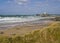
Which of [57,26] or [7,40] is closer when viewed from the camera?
[7,40]

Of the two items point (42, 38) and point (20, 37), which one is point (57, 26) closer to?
point (42, 38)

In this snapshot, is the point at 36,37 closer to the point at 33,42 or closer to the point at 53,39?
the point at 33,42

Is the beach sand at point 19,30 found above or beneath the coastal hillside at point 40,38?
beneath

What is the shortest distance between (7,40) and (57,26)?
1.33m

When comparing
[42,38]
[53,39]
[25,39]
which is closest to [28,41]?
[25,39]

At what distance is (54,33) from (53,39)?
15 centimetres

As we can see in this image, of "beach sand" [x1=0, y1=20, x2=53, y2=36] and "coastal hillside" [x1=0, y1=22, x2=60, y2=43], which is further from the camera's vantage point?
"beach sand" [x1=0, y1=20, x2=53, y2=36]

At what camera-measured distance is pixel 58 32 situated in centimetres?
405

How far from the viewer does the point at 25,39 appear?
A: 13.2 feet

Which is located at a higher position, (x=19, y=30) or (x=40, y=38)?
(x=40, y=38)

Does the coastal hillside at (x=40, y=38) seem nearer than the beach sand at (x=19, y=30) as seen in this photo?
Yes

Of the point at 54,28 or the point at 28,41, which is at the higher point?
the point at 54,28

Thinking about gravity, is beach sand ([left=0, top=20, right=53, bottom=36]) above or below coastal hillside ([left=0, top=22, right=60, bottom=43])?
below

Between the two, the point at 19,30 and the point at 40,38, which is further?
the point at 19,30
